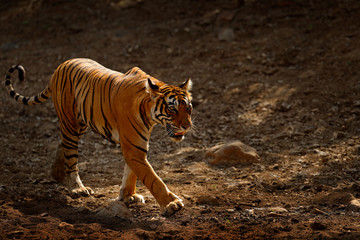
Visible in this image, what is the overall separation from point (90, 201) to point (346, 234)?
9.46 feet

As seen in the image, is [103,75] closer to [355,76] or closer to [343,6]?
[355,76]

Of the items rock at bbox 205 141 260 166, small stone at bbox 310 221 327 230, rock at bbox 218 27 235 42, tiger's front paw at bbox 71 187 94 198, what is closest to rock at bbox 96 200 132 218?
tiger's front paw at bbox 71 187 94 198

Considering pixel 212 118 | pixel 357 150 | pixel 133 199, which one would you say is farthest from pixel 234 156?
pixel 212 118

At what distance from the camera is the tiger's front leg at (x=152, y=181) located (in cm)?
490

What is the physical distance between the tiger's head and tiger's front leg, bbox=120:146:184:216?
0.44 m

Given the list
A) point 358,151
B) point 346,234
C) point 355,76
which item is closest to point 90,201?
point 346,234

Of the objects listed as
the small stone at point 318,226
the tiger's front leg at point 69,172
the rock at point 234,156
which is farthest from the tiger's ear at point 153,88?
the rock at point 234,156

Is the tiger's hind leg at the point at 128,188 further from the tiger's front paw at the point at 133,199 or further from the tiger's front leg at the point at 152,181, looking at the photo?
the tiger's front leg at the point at 152,181

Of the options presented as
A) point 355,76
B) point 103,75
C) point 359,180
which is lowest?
point 359,180

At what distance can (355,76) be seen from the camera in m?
8.99

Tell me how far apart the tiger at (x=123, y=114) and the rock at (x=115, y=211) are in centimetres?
32

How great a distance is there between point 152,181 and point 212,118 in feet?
13.0

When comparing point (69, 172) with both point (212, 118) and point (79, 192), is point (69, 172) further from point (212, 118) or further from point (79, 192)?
point (212, 118)

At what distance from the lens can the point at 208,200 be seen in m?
5.25
